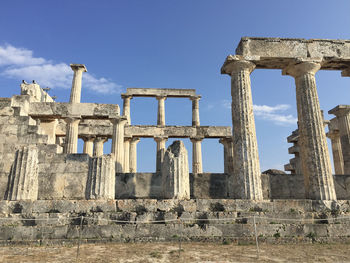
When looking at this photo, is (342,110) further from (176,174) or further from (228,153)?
(176,174)

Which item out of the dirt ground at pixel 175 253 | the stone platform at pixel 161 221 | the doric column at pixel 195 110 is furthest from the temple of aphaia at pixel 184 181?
the doric column at pixel 195 110

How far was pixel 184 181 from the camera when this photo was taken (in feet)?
33.9

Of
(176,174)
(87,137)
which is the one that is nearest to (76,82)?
(87,137)

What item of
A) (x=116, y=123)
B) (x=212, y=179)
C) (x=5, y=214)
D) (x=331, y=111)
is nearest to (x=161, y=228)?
(x=212, y=179)

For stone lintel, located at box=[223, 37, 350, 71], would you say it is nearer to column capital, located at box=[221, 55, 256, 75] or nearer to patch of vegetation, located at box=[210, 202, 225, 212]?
column capital, located at box=[221, 55, 256, 75]

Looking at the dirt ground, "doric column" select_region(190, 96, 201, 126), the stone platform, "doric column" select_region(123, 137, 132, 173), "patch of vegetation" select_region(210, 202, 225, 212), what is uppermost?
"doric column" select_region(190, 96, 201, 126)

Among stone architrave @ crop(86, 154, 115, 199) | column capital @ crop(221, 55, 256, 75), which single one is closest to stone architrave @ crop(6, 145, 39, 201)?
stone architrave @ crop(86, 154, 115, 199)

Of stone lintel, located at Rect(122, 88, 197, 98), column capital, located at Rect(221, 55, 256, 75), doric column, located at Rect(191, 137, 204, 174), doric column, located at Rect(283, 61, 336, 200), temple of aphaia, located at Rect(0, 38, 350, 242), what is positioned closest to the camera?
temple of aphaia, located at Rect(0, 38, 350, 242)

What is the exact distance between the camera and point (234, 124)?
12156mm

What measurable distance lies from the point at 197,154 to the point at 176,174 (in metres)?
14.4

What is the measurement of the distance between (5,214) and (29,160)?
2.14 meters

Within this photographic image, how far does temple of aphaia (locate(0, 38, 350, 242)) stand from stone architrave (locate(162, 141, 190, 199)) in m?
0.04

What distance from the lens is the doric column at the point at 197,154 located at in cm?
2447

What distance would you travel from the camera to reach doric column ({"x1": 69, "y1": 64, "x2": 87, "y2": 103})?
18422 mm
